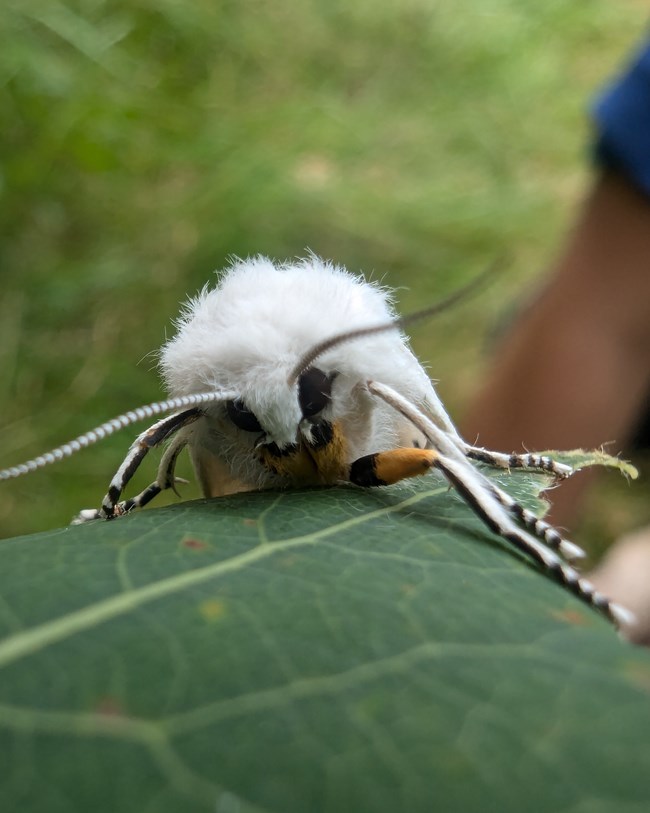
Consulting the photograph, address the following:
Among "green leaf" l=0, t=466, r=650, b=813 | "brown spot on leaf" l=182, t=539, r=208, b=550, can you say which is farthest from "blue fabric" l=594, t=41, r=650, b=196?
"brown spot on leaf" l=182, t=539, r=208, b=550

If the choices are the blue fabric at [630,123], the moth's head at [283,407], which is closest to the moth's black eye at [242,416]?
the moth's head at [283,407]

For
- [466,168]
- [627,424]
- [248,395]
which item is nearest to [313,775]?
[248,395]

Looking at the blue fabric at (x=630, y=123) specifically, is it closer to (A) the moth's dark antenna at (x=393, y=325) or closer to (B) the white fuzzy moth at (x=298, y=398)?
(B) the white fuzzy moth at (x=298, y=398)

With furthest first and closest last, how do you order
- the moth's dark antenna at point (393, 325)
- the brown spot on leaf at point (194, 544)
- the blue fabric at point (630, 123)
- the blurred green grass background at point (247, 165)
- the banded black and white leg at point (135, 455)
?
the blurred green grass background at point (247, 165) → the blue fabric at point (630, 123) → the banded black and white leg at point (135, 455) → the moth's dark antenna at point (393, 325) → the brown spot on leaf at point (194, 544)

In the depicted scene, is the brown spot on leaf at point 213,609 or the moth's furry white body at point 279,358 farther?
the moth's furry white body at point 279,358

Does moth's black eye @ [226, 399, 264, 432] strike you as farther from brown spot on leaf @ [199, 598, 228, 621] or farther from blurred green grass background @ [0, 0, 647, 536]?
blurred green grass background @ [0, 0, 647, 536]

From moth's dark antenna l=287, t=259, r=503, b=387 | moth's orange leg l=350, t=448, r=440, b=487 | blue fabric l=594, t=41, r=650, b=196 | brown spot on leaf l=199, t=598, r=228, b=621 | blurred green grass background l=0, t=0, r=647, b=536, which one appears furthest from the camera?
blurred green grass background l=0, t=0, r=647, b=536
